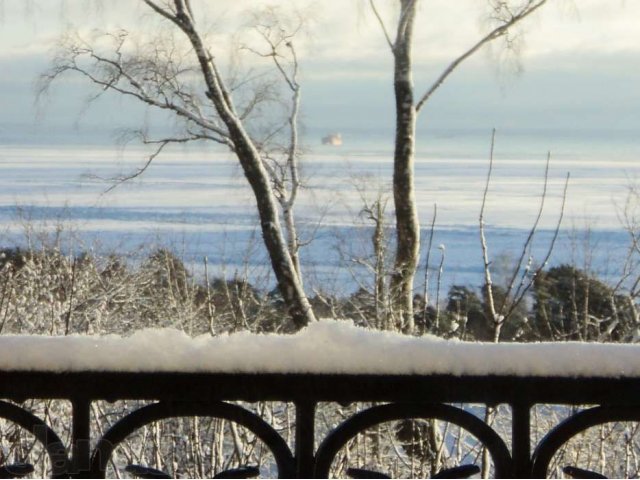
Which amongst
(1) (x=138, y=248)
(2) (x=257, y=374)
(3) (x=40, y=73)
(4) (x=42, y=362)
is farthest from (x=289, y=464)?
(1) (x=138, y=248)

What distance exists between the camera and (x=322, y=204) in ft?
34.3

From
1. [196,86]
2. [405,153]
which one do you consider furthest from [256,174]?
[405,153]

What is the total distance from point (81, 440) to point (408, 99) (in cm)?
804

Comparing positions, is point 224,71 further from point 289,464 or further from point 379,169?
point 289,464

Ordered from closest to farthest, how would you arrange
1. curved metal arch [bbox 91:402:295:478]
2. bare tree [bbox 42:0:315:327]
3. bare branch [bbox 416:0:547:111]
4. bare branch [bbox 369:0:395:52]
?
curved metal arch [bbox 91:402:295:478] → bare branch [bbox 416:0:547:111] → bare branch [bbox 369:0:395:52] → bare tree [bbox 42:0:315:327]

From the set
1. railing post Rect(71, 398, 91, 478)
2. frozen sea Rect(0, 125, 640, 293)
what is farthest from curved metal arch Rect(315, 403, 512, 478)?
frozen sea Rect(0, 125, 640, 293)

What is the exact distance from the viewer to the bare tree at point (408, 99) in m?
7.98

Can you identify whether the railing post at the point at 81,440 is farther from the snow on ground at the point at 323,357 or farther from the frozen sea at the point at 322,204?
the frozen sea at the point at 322,204

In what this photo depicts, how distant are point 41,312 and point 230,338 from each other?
8.80 meters

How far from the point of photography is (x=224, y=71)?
9203mm

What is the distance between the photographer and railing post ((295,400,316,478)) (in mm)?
729

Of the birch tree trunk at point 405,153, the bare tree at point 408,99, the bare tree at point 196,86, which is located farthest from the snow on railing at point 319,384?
the bare tree at point 196,86

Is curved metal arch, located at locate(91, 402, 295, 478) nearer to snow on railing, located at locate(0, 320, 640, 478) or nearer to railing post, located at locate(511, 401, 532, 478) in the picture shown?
snow on railing, located at locate(0, 320, 640, 478)

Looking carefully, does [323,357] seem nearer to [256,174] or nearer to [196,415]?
[196,415]
